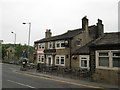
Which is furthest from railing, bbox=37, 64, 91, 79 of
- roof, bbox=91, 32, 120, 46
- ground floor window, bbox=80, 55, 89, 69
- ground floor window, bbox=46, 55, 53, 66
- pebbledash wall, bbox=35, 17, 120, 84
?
roof, bbox=91, 32, 120, 46

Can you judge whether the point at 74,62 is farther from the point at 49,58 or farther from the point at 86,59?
the point at 49,58

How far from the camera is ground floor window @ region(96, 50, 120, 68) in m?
11.6

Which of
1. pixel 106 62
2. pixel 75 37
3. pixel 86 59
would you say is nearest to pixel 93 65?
pixel 106 62

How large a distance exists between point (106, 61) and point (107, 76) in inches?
63.2

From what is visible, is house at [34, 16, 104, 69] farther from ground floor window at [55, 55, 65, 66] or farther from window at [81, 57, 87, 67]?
window at [81, 57, 87, 67]

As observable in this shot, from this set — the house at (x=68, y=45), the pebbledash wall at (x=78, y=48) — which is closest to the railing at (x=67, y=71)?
the house at (x=68, y=45)

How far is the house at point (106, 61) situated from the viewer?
11461 millimetres

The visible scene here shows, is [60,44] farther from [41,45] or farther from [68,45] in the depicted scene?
[41,45]

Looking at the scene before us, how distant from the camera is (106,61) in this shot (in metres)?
12.3

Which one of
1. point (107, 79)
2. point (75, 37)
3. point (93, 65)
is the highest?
point (75, 37)

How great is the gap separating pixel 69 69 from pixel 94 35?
33.0 feet

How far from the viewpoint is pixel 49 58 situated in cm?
2450

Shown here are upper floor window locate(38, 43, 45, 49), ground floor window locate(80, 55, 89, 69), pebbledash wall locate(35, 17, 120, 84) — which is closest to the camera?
pebbledash wall locate(35, 17, 120, 84)

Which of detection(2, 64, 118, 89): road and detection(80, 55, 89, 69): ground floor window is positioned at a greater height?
detection(80, 55, 89, 69): ground floor window
